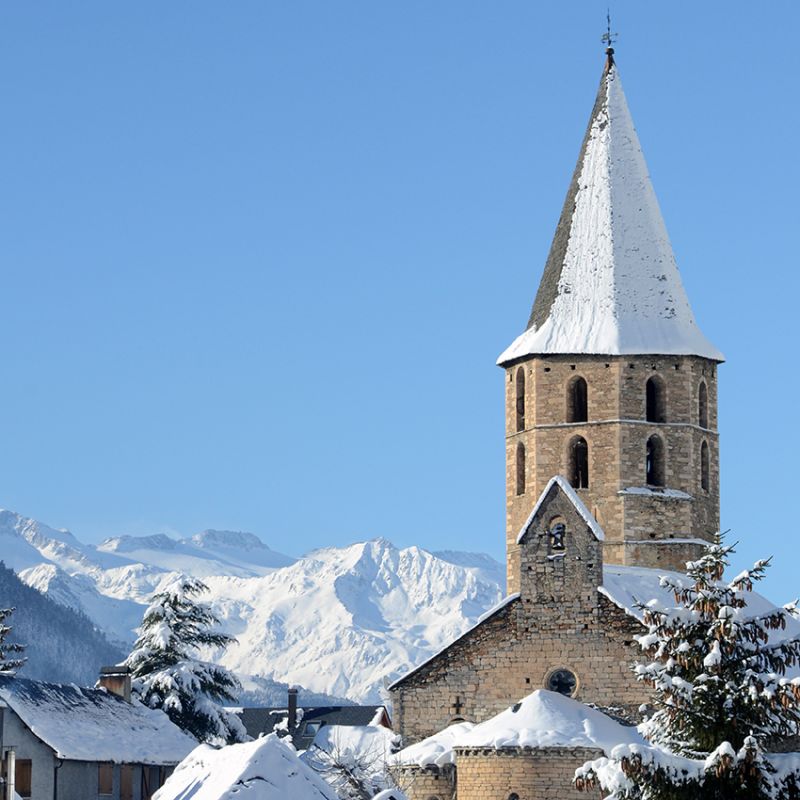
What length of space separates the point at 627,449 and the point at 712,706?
26.7 meters

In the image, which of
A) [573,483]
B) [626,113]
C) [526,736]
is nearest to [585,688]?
[526,736]

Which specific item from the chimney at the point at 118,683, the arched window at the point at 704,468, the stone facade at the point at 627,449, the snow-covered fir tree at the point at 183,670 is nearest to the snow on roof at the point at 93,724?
the chimney at the point at 118,683

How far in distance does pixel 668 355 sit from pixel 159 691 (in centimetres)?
1771

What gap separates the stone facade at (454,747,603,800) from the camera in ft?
153

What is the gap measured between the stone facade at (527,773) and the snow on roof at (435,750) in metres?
1.55

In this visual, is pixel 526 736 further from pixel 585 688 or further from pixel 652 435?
pixel 652 435

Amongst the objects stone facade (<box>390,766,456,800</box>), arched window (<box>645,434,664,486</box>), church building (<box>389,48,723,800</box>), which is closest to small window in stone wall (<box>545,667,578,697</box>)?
church building (<box>389,48,723,800</box>)

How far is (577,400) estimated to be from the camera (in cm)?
6094

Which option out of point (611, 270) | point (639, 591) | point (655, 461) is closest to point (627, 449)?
point (655, 461)

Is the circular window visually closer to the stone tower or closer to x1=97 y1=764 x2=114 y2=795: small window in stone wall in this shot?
the stone tower

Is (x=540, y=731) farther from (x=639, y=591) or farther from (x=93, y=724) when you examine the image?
(x=93, y=724)

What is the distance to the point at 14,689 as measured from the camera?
164 ft

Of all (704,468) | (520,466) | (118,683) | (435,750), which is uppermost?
(520,466)

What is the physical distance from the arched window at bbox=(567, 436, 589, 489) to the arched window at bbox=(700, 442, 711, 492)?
3591 mm
